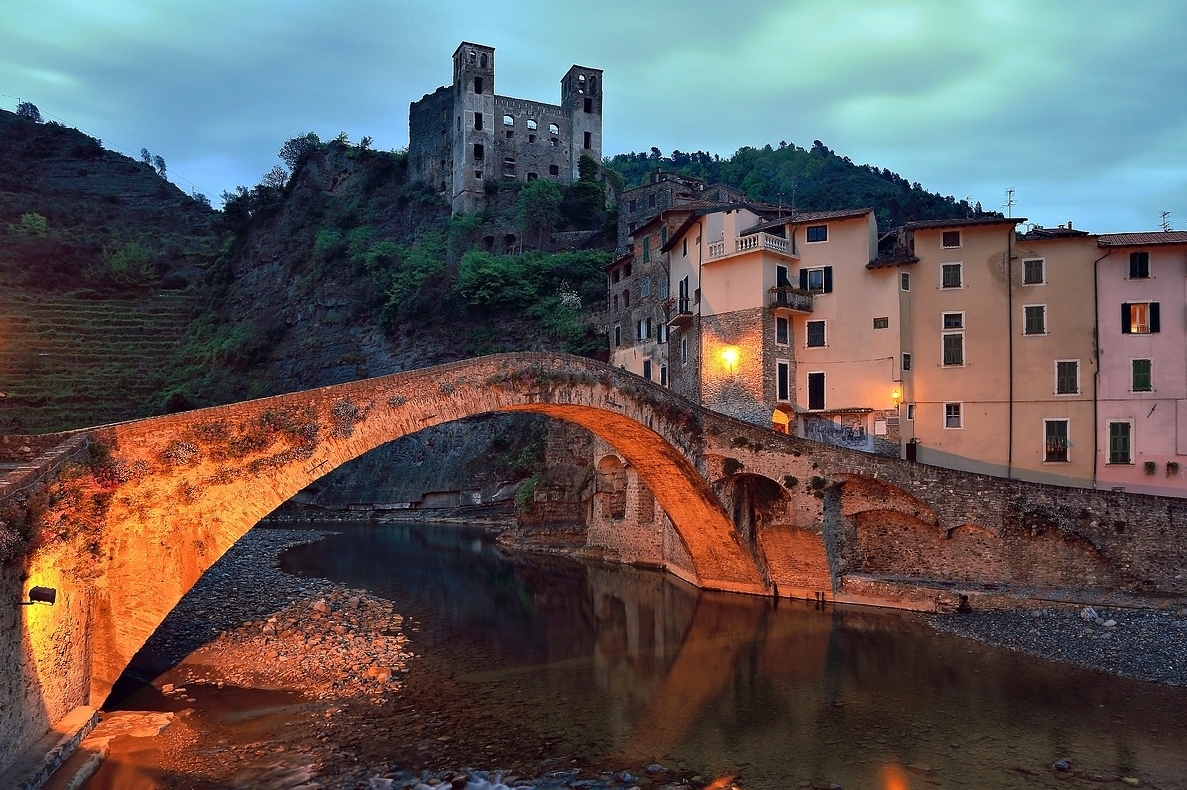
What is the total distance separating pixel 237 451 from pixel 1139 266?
25.3 meters

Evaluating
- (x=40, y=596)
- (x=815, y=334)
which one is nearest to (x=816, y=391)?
(x=815, y=334)

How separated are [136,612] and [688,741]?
9082 mm

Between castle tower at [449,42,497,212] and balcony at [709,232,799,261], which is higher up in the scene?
castle tower at [449,42,497,212]

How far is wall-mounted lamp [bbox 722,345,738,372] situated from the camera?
2705 centimetres

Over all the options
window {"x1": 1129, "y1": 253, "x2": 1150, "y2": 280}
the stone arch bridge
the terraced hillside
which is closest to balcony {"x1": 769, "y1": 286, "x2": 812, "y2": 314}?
the stone arch bridge

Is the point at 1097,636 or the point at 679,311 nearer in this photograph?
the point at 1097,636

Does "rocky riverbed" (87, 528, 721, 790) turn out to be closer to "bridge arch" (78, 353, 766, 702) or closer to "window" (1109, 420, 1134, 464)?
"bridge arch" (78, 353, 766, 702)

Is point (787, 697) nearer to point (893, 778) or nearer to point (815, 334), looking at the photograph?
point (893, 778)

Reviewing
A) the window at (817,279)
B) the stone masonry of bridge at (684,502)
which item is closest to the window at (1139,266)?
the stone masonry of bridge at (684,502)

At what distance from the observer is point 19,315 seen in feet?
181

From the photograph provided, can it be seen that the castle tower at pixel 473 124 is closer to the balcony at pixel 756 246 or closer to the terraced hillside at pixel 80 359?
the terraced hillside at pixel 80 359

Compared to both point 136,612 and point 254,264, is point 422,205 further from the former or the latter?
point 136,612

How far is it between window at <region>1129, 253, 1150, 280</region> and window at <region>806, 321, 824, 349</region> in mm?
9153

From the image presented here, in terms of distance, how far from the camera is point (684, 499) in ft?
75.5
